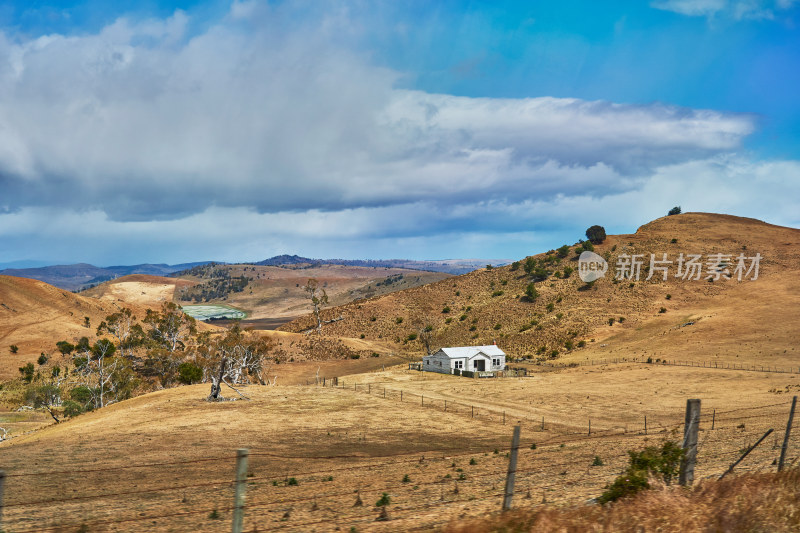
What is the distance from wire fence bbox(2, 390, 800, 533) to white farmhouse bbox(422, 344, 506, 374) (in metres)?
49.7

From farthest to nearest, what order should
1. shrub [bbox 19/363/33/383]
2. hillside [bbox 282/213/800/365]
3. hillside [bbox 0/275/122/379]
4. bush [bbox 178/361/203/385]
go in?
hillside [bbox 0/275/122/379]
hillside [bbox 282/213/800/365]
shrub [bbox 19/363/33/383]
bush [bbox 178/361/203/385]

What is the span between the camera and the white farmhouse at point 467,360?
8369 centimetres

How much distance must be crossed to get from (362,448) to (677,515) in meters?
25.8

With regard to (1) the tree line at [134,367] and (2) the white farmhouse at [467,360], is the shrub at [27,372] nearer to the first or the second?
(1) the tree line at [134,367]

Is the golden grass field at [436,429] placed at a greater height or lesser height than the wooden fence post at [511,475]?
lesser

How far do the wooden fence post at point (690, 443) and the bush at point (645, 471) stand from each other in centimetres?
22

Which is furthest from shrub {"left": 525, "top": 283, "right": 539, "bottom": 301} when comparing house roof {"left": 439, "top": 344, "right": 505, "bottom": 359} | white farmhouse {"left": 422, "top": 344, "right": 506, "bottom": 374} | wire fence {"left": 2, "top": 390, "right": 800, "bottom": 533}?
wire fence {"left": 2, "top": 390, "right": 800, "bottom": 533}

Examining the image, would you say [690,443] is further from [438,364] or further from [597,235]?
[597,235]

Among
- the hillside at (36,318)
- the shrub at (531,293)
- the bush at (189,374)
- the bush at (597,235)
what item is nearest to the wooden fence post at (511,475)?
the bush at (189,374)

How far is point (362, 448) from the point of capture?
110ft

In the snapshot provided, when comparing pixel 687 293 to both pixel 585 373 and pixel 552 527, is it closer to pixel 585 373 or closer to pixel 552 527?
pixel 585 373

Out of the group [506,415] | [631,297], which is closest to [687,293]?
[631,297]

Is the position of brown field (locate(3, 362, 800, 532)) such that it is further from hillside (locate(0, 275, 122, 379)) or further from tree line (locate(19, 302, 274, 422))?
hillside (locate(0, 275, 122, 379))

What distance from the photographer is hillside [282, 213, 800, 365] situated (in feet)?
311
